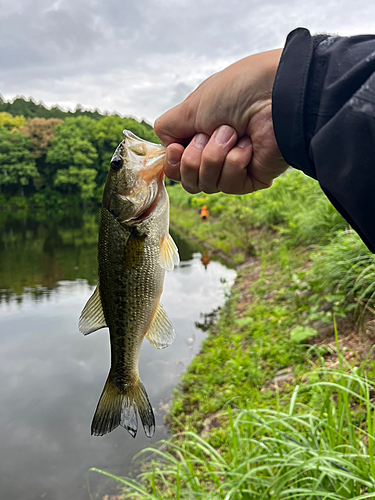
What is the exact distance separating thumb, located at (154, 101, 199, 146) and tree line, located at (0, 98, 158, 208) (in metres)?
11.6

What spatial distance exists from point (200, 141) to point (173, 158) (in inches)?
6.4

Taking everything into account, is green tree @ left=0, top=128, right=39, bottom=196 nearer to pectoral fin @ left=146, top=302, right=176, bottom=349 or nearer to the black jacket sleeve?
pectoral fin @ left=146, top=302, right=176, bottom=349

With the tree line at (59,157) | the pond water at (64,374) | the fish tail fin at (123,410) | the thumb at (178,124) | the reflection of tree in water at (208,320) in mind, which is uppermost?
the tree line at (59,157)

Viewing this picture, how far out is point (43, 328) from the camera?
9.02 m

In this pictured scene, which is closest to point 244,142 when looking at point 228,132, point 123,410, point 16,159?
point 228,132

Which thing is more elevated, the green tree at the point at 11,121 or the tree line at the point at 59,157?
the green tree at the point at 11,121

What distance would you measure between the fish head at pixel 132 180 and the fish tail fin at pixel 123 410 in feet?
2.55

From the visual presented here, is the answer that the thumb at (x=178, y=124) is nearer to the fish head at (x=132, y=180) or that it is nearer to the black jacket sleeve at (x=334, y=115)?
the fish head at (x=132, y=180)

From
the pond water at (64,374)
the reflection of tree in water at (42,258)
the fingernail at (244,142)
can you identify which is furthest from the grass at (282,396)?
the reflection of tree in water at (42,258)

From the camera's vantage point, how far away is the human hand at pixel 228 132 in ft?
5.23

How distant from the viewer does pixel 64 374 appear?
7312 millimetres

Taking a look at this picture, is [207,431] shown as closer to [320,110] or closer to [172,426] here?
[172,426]

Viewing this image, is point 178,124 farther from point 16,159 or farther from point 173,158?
point 16,159

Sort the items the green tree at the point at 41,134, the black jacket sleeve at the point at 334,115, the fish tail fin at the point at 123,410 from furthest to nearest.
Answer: the green tree at the point at 41,134 < the fish tail fin at the point at 123,410 < the black jacket sleeve at the point at 334,115
